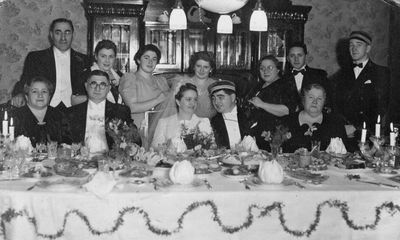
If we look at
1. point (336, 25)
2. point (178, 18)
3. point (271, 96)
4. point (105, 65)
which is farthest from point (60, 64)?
point (336, 25)

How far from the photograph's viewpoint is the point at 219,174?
3338 millimetres

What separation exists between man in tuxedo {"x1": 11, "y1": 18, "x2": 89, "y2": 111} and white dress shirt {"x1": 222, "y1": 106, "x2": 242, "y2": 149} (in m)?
1.90

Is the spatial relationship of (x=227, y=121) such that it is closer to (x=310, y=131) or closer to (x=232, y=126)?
(x=232, y=126)

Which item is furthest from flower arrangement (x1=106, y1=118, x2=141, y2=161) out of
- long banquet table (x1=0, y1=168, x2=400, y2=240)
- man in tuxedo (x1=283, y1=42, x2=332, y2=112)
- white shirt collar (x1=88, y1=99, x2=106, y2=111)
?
man in tuxedo (x1=283, y1=42, x2=332, y2=112)

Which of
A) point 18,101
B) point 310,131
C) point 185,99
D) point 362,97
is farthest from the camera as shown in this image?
point 362,97

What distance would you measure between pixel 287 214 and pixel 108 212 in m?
1.03

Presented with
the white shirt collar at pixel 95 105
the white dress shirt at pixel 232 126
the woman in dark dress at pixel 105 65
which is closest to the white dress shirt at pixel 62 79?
the woman in dark dress at pixel 105 65

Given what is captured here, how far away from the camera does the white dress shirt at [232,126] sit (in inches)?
184

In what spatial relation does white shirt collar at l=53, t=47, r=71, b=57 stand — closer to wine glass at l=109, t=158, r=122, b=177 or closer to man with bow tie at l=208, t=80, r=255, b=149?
man with bow tie at l=208, t=80, r=255, b=149

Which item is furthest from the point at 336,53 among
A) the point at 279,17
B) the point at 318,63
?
the point at 279,17

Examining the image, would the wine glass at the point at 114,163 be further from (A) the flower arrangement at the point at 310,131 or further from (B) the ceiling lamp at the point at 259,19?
(B) the ceiling lamp at the point at 259,19

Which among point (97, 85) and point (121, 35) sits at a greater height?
point (121, 35)

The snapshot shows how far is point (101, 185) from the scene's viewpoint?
2.87 m

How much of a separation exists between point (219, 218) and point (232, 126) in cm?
182
